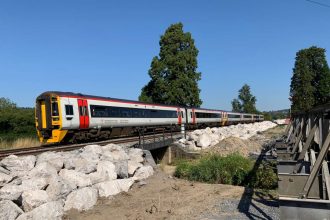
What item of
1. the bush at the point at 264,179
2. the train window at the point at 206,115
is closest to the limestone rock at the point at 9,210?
the bush at the point at 264,179

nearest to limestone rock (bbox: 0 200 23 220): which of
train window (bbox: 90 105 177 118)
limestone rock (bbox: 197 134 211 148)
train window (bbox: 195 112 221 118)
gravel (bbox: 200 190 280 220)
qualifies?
gravel (bbox: 200 190 280 220)

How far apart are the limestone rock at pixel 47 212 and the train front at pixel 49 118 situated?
39.3ft

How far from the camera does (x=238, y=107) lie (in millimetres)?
113312

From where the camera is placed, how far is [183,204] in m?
9.66

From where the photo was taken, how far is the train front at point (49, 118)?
2006cm

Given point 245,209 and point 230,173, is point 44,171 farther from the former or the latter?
point 230,173

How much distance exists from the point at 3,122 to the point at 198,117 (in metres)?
21.0

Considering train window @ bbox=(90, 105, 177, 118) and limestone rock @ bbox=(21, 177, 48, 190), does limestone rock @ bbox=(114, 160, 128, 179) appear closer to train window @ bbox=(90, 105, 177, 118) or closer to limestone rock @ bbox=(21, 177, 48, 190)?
limestone rock @ bbox=(21, 177, 48, 190)

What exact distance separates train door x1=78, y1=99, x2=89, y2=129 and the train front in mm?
1302

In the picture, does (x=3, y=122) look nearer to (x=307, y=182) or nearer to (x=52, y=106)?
(x=52, y=106)

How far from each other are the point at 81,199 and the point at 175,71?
40.0 meters

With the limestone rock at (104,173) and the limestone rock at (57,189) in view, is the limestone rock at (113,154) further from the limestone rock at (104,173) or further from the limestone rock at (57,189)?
the limestone rock at (57,189)

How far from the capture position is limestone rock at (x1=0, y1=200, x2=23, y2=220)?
7660 millimetres

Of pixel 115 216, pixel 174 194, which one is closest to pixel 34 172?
pixel 115 216
